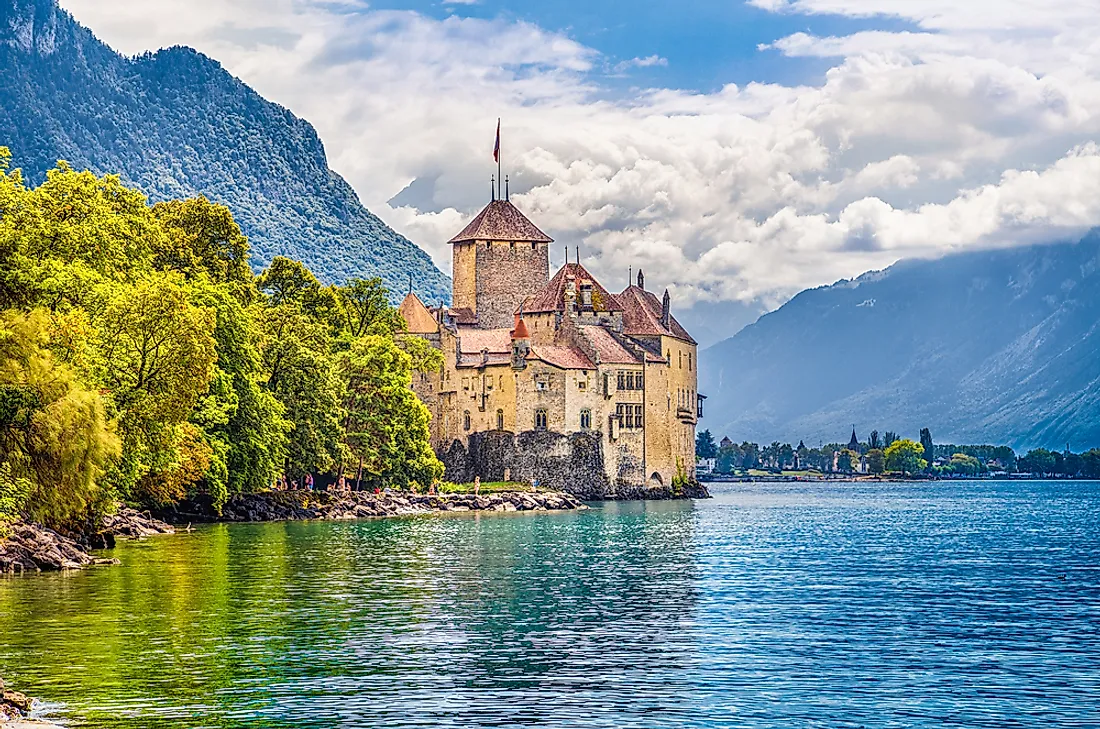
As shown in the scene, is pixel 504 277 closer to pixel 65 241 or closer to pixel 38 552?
pixel 65 241

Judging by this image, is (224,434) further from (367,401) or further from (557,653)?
(557,653)

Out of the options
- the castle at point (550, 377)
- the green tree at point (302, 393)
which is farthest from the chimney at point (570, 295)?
the green tree at point (302, 393)

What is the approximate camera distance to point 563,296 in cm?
12812

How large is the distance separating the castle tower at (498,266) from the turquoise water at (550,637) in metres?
77.8

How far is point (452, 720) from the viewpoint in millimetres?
25359

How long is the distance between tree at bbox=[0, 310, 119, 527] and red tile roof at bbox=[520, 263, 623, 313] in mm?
84705

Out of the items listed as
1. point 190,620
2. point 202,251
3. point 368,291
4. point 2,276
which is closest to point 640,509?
point 368,291

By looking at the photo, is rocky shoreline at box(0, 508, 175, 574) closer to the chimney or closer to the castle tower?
the chimney

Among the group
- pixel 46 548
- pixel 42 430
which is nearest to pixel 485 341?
pixel 46 548

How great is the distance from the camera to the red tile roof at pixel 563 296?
127938 millimetres

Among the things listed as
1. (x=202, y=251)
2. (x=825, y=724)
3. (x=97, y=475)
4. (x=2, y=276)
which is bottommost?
(x=825, y=724)

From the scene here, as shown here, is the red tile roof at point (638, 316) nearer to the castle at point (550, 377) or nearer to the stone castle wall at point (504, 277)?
the castle at point (550, 377)

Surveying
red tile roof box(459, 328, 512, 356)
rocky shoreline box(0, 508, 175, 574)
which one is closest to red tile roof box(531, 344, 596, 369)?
red tile roof box(459, 328, 512, 356)

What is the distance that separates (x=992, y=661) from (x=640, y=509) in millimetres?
78011
